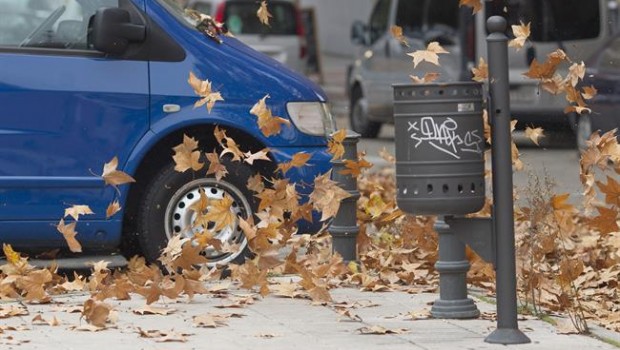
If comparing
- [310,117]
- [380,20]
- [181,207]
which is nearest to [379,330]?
[181,207]

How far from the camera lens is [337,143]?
838cm

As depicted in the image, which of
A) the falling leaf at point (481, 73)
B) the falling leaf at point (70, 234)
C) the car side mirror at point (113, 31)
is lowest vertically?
the falling leaf at point (70, 234)

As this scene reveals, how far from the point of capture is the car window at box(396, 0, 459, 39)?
2133cm

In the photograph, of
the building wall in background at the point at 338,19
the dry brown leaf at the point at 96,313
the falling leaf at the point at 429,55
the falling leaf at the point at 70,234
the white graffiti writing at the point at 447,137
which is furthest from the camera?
the building wall in background at the point at 338,19

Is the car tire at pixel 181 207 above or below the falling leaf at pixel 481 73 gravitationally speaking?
below

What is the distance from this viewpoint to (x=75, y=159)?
8.70 m

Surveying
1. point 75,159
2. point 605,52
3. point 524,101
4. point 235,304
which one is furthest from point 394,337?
point 524,101

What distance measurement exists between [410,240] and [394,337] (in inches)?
86.0

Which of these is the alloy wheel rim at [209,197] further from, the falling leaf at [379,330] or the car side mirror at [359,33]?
the car side mirror at [359,33]

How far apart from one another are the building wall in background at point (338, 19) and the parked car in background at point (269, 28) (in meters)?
13.1

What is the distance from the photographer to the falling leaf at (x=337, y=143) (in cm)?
831

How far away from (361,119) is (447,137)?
15.7 m

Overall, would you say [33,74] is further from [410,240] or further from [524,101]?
[524,101]

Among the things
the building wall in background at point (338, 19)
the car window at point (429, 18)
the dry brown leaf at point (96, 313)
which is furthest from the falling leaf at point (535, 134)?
the building wall in background at point (338, 19)
